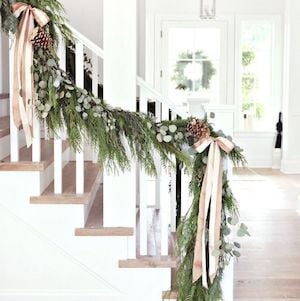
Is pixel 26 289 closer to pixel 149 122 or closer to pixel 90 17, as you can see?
pixel 149 122

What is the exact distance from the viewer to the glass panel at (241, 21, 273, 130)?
349 inches

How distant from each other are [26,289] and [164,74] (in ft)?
19.8

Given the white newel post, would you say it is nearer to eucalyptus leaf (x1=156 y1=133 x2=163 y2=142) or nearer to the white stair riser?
eucalyptus leaf (x1=156 y1=133 x2=163 y2=142)

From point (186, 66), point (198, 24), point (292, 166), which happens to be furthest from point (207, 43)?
point (292, 166)

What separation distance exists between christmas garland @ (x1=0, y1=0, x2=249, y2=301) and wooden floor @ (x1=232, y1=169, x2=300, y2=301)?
60cm

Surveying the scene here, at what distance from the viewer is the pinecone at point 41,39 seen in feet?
Result: 9.29

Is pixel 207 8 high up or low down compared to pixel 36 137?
up

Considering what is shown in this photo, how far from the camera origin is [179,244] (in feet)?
9.52

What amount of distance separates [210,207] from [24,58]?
1.19 m

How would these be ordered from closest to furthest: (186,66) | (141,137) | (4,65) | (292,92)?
1. (141,137)
2. (4,65)
3. (292,92)
4. (186,66)

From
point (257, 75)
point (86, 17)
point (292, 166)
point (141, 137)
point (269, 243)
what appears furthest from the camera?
point (257, 75)

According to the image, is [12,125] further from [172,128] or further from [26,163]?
[172,128]

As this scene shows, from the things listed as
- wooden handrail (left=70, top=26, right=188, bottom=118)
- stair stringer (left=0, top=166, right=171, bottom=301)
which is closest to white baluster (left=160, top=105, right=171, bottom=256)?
stair stringer (left=0, top=166, right=171, bottom=301)

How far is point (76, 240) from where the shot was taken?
3088 mm
